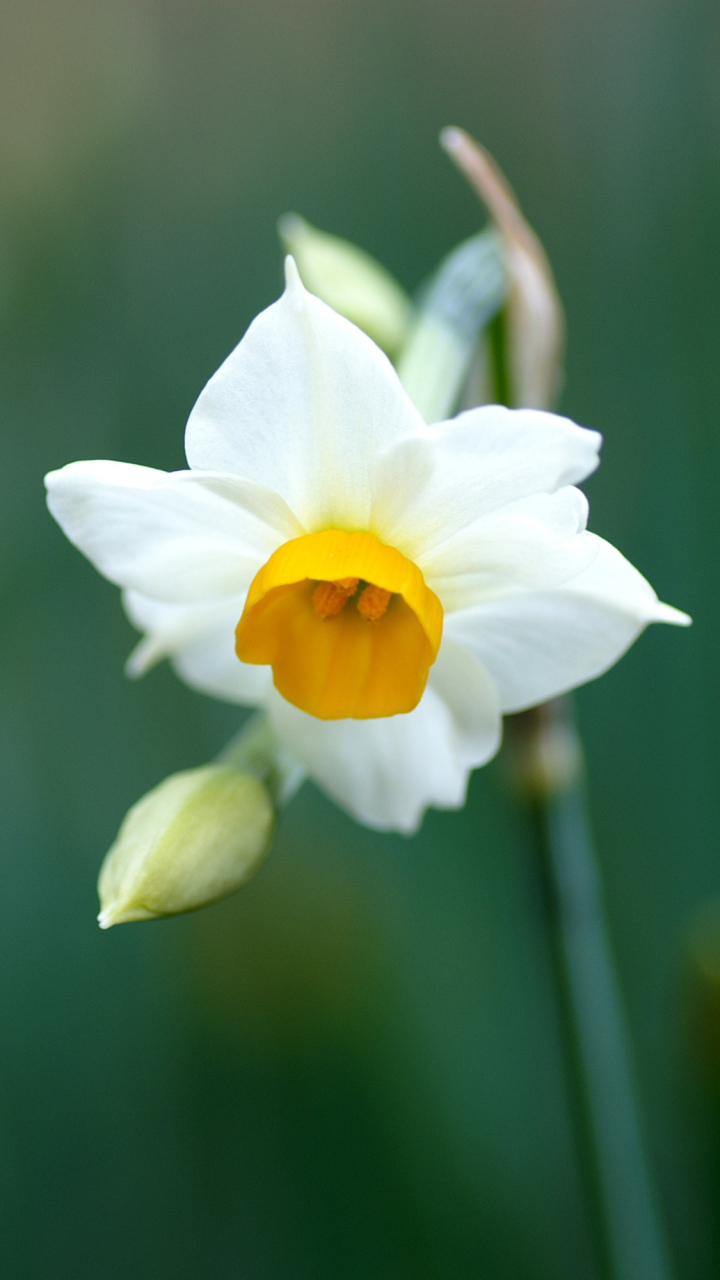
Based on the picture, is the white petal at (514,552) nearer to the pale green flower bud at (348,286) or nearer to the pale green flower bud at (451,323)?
the pale green flower bud at (451,323)

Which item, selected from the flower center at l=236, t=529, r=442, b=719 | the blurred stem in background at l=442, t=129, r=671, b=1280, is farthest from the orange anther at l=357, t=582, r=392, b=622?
the blurred stem in background at l=442, t=129, r=671, b=1280

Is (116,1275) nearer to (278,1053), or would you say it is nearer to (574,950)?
(278,1053)

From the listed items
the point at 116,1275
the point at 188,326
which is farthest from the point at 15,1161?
the point at 188,326

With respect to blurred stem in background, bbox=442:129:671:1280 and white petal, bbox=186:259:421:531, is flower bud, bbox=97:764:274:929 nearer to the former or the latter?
white petal, bbox=186:259:421:531

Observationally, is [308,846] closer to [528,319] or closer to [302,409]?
Result: [528,319]

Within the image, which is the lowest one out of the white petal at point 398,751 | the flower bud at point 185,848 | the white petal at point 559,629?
the flower bud at point 185,848

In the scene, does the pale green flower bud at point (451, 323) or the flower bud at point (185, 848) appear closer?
the flower bud at point (185, 848)

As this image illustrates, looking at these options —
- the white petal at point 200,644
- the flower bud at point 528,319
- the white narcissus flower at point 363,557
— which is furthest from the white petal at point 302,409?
the flower bud at point 528,319
